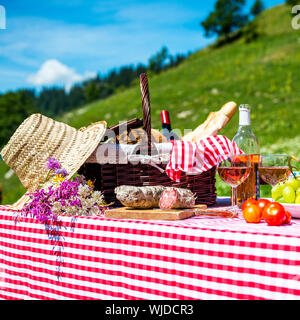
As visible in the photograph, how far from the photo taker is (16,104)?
49125 millimetres

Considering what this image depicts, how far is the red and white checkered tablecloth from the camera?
128 centimetres

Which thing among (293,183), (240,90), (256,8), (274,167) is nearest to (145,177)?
(274,167)

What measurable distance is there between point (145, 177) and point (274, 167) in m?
0.67

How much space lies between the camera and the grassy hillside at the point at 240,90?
17.9 metres

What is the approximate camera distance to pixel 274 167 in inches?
71.1

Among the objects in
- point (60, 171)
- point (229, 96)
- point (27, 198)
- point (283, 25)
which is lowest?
point (27, 198)

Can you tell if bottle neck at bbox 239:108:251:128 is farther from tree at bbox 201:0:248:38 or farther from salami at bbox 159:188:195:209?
tree at bbox 201:0:248:38

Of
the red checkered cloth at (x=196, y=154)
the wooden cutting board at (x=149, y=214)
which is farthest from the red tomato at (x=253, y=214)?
the red checkered cloth at (x=196, y=154)

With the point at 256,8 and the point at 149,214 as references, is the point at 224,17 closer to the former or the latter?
the point at 256,8

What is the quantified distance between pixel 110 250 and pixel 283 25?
4453cm

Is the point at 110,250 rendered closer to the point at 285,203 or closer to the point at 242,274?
the point at 242,274

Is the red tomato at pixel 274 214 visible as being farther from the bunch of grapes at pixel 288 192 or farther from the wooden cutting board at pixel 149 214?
the wooden cutting board at pixel 149 214

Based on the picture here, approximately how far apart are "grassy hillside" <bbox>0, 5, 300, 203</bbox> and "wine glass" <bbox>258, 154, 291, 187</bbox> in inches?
466
